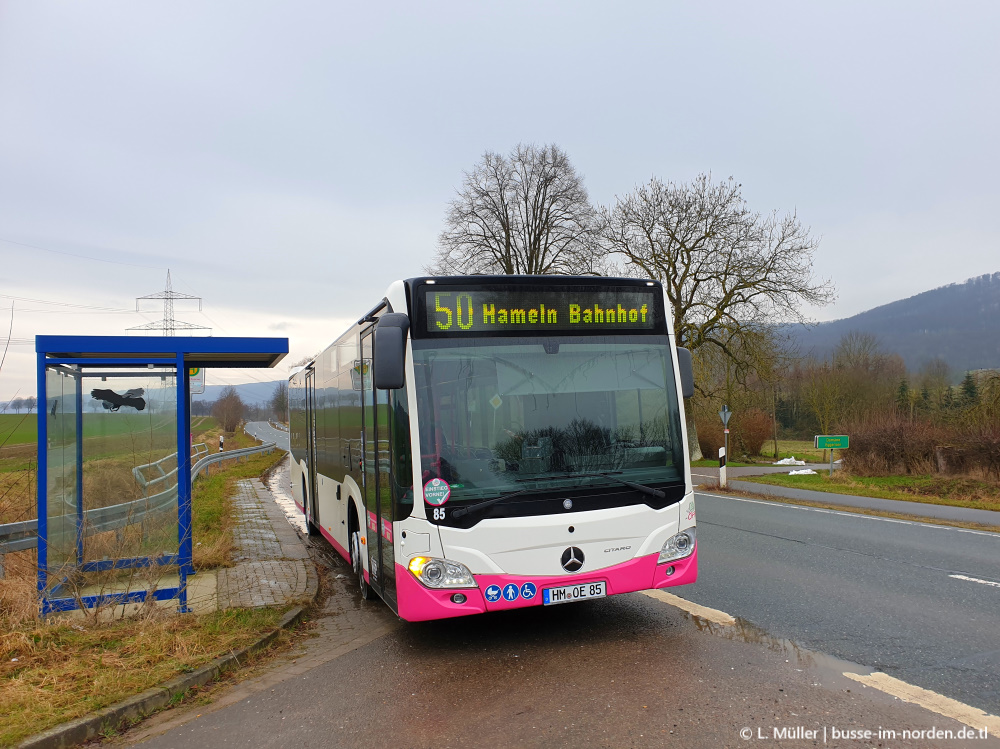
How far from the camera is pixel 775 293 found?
2961 centimetres

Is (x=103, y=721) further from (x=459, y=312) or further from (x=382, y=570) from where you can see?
(x=459, y=312)

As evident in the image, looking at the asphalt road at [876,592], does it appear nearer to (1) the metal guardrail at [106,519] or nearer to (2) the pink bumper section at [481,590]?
(2) the pink bumper section at [481,590]

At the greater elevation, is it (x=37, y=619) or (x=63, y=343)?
(x=63, y=343)

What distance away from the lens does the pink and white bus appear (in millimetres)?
5199

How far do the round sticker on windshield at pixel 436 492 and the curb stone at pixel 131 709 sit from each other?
204cm

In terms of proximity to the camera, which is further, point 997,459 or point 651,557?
point 997,459

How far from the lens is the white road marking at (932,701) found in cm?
410

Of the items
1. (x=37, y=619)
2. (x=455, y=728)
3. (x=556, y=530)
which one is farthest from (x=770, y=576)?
(x=37, y=619)

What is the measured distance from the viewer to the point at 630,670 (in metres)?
5.04

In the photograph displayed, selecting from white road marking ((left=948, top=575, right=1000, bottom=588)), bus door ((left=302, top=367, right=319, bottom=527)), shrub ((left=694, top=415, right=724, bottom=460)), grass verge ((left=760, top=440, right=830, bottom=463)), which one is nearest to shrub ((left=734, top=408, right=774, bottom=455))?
grass verge ((left=760, top=440, right=830, bottom=463))

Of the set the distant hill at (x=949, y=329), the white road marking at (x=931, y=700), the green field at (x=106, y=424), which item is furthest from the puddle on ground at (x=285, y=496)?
the distant hill at (x=949, y=329)

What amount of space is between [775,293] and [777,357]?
2656 millimetres

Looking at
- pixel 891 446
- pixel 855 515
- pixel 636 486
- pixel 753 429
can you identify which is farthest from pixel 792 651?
pixel 753 429

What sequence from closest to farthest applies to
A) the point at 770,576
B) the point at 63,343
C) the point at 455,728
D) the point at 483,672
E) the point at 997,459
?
the point at 455,728 < the point at 483,672 < the point at 63,343 < the point at 770,576 < the point at 997,459
